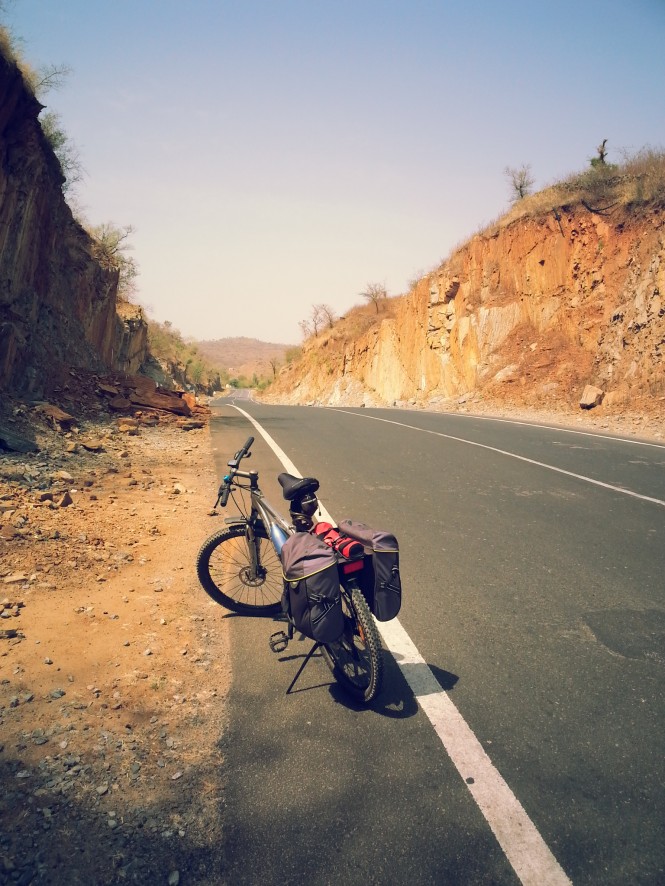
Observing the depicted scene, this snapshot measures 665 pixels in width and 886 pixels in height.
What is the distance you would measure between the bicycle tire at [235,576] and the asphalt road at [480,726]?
126mm

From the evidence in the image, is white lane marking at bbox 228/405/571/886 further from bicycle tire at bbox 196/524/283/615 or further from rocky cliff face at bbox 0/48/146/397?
rocky cliff face at bbox 0/48/146/397

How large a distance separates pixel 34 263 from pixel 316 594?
49.1ft

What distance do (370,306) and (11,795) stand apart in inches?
2060

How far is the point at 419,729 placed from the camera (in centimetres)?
296

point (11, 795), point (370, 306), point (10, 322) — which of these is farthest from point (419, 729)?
point (370, 306)

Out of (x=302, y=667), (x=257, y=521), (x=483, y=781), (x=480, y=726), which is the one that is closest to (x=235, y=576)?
(x=257, y=521)

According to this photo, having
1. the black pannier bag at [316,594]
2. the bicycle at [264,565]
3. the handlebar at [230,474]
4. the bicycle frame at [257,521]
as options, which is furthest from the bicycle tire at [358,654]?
the handlebar at [230,474]

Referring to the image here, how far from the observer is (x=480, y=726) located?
117 inches

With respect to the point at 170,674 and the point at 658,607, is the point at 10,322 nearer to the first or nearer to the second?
the point at 170,674

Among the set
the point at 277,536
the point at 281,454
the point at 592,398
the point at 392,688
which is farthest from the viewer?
the point at 592,398

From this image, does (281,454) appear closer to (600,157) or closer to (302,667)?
(302,667)

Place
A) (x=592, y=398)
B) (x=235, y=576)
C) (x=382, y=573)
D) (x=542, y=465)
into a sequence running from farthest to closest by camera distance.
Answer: (x=592, y=398), (x=542, y=465), (x=235, y=576), (x=382, y=573)

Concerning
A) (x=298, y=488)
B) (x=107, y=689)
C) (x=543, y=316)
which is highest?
(x=543, y=316)

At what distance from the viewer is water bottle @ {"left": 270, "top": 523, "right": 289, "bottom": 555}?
3867 mm
